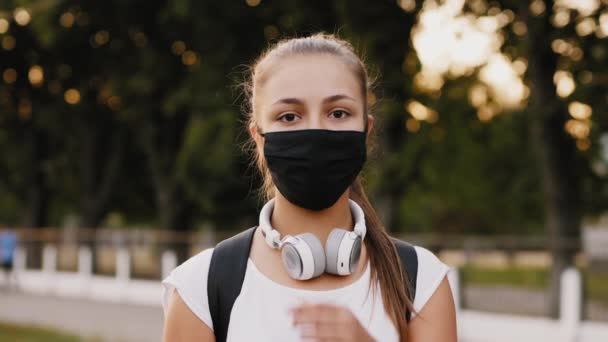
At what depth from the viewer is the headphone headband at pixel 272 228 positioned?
262cm

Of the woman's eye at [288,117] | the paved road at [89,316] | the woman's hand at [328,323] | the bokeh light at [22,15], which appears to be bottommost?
the paved road at [89,316]

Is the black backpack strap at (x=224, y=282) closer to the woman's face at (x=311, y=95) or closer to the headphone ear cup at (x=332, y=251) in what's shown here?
the headphone ear cup at (x=332, y=251)

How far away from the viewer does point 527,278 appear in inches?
864

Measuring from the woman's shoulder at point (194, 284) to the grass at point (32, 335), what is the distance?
11.3m

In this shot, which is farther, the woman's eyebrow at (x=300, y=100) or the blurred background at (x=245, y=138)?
the blurred background at (x=245, y=138)

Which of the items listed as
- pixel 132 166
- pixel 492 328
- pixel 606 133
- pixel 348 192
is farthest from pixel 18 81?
pixel 348 192

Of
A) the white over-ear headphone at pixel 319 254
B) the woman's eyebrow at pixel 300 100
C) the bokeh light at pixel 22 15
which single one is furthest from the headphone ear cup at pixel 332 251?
the bokeh light at pixel 22 15

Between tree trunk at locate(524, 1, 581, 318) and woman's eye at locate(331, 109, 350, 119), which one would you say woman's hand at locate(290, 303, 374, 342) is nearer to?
woman's eye at locate(331, 109, 350, 119)

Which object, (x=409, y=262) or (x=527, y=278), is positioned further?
(x=527, y=278)

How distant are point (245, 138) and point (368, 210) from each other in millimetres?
16248

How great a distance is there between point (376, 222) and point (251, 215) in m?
36.2

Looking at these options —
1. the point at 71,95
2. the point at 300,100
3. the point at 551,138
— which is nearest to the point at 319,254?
the point at 300,100

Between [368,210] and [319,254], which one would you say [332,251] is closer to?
[319,254]

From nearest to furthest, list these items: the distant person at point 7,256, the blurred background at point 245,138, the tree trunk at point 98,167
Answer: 1. the blurred background at point 245,138
2. the distant person at point 7,256
3. the tree trunk at point 98,167
